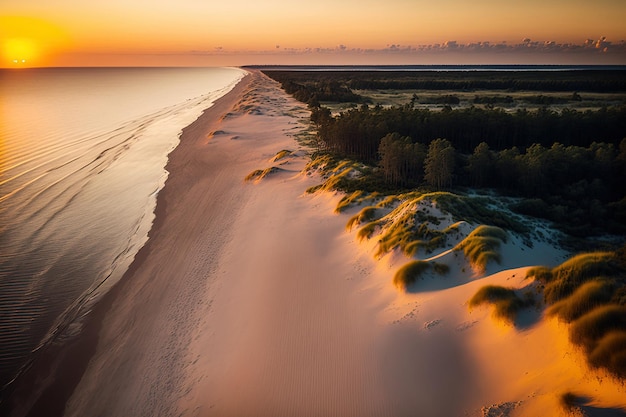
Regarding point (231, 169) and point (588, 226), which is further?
point (231, 169)

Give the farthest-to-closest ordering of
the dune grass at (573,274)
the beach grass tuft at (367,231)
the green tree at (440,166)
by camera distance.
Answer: the green tree at (440,166) → the beach grass tuft at (367,231) → the dune grass at (573,274)

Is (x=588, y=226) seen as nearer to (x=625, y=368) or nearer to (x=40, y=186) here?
(x=625, y=368)

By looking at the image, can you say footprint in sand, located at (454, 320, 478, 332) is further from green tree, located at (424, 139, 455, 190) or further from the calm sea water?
green tree, located at (424, 139, 455, 190)

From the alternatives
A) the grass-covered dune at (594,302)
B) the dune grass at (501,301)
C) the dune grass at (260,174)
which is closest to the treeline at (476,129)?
the dune grass at (260,174)

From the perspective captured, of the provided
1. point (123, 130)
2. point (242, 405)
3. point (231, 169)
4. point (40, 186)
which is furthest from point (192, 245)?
point (123, 130)

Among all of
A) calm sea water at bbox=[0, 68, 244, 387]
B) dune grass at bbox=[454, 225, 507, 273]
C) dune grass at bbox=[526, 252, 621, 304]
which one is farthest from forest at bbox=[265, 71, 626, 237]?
calm sea water at bbox=[0, 68, 244, 387]

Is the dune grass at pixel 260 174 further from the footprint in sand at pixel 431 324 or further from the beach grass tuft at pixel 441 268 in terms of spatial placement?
the footprint in sand at pixel 431 324
